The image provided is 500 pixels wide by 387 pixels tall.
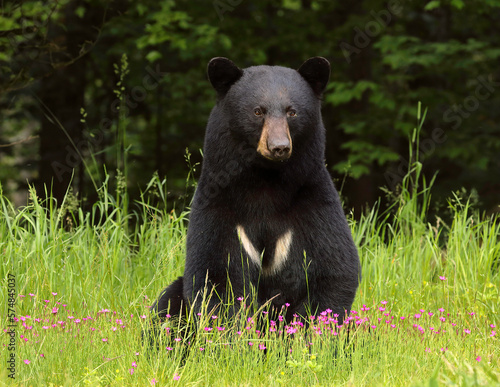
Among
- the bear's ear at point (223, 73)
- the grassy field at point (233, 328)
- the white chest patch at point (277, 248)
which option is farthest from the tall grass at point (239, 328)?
the bear's ear at point (223, 73)

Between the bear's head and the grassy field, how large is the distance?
0.96m

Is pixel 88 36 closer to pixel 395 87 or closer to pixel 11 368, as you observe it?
pixel 395 87

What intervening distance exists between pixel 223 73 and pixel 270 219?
88cm

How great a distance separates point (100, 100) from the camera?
1220 cm

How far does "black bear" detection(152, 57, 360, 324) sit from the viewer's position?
3.49 m

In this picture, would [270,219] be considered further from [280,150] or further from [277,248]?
[280,150]

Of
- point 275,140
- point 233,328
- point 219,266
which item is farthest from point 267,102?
point 233,328

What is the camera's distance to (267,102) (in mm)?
3523

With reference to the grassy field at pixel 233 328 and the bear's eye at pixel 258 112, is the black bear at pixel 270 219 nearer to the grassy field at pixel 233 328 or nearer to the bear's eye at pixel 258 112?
the bear's eye at pixel 258 112

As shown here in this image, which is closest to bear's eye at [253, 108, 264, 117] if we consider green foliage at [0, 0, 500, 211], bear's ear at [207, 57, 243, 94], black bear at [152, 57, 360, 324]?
black bear at [152, 57, 360, 324]

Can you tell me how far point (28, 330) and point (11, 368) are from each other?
41 centimetres

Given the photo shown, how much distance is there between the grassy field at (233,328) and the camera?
120 inches

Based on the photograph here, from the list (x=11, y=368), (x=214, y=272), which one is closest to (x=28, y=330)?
(x=11, y=368)

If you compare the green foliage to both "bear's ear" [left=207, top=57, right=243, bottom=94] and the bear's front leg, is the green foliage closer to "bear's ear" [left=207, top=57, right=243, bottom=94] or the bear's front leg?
"bear's ear" [left=207, top=57, right=243, bottom=94]
